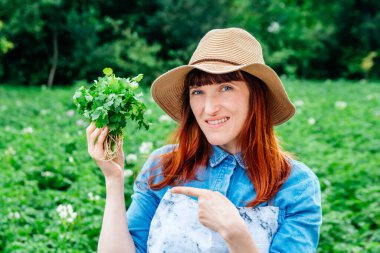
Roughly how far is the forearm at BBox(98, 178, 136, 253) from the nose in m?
0.36

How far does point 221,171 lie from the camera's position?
6.08ft

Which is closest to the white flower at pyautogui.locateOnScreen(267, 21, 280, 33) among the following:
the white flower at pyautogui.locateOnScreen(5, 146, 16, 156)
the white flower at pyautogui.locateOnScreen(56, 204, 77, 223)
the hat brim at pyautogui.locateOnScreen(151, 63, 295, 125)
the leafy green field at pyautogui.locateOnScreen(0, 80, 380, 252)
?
the leafy green field at pyautogui.locateOnScreen(0, 80, 380, 252)

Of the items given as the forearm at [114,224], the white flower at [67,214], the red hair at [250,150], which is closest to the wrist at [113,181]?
the forearm at [114,224]

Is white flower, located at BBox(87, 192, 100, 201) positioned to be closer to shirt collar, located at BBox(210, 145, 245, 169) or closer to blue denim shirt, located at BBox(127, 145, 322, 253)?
blue denim shirt, located at BBox(127, 145, 322, 253)

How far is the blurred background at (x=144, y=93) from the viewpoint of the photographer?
145 inches

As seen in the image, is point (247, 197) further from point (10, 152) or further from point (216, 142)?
point (10, 152)

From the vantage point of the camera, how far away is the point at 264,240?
1681 millimetres

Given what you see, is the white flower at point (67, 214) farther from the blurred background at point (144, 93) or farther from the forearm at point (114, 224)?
the forearm at point (114, 224)

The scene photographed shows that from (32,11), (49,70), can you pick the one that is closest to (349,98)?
(32,11)

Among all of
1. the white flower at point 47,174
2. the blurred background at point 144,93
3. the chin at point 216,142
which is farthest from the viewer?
the white flower at point 47,174

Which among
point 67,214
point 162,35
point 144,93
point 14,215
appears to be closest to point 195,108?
point 67,214

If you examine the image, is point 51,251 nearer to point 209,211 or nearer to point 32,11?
point 209,211

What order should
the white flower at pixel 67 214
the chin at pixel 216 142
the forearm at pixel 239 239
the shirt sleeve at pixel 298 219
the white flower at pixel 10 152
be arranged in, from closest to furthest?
the forearm at pixel 239 239 → the shirt sleeve at pixel 298 219 → the chin at pixel 216 142 → the white flower at pixel 67 214 → the white flower at pixel 10 152

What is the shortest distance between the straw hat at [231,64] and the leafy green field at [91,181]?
0.37 meters
